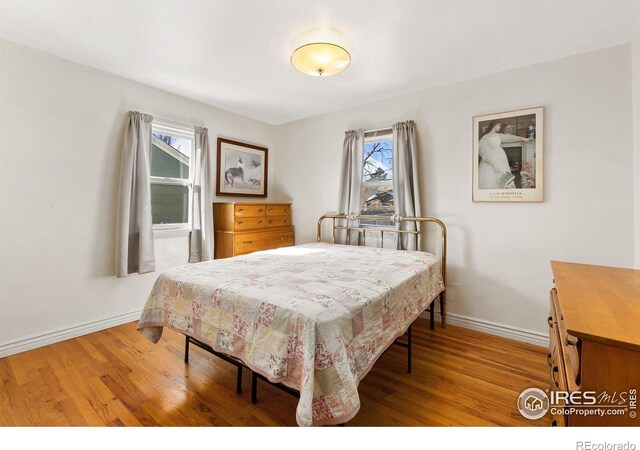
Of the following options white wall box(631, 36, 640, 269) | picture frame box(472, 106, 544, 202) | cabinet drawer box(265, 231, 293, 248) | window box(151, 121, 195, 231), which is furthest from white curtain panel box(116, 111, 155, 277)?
white wall box(631, 36, 640, 269)

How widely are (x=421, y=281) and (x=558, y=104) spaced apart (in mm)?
1942

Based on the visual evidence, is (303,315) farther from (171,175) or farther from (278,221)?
(278,221)

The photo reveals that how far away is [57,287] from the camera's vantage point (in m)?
2.62

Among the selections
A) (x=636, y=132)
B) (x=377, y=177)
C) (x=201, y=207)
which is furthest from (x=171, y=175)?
(x=636, y=132)

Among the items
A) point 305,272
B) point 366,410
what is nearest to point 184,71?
point 305,272

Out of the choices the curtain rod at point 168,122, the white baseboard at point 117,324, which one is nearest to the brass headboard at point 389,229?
the white baseboard at point 117,324

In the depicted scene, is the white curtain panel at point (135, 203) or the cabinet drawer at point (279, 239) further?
the cabinet drawer at point (279, 239)

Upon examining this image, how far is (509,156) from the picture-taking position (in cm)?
273

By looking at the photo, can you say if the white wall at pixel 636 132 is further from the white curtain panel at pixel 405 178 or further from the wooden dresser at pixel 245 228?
the wooden dresser at pixel 245 228

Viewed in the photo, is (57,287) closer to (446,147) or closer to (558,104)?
(446,147)

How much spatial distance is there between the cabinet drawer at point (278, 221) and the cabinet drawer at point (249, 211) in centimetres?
17

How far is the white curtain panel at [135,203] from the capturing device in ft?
9.44

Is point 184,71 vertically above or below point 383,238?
above

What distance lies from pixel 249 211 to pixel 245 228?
0.22 m
